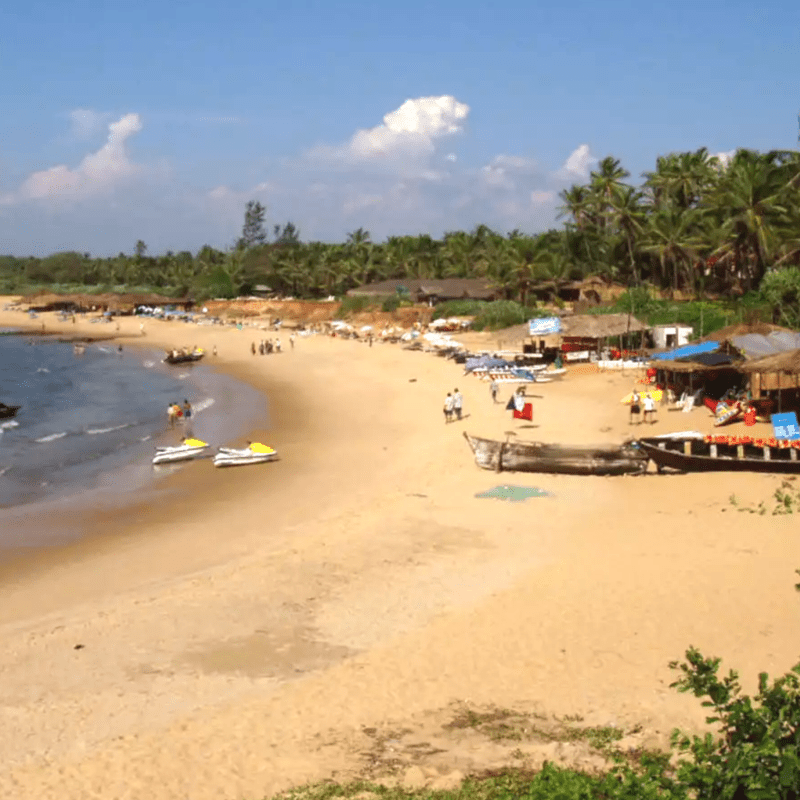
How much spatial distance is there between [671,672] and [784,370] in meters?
16.1

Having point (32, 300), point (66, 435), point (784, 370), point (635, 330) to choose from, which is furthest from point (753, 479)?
point (32, 300)

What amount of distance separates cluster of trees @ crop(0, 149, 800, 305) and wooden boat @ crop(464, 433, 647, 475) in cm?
2276

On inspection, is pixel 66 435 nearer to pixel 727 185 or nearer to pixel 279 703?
pixel 279 703

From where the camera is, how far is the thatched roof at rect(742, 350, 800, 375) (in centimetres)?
2611

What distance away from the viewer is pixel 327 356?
6169 centimetres

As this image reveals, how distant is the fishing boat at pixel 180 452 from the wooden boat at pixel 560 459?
9.85 m

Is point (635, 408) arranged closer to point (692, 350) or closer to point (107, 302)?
point (692, 350)

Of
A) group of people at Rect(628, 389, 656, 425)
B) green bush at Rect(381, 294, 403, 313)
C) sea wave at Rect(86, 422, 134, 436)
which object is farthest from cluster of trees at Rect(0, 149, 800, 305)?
sea wave at Rect(86, 422, 134, 436)

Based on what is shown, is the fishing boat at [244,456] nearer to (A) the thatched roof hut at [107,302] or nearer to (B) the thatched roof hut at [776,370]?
(B) the thatched roof hut at [776,370]

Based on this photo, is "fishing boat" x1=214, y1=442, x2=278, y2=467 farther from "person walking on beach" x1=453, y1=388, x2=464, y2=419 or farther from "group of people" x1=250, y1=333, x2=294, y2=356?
"group of people" x1=250, y1=333, x2=294, y2=356

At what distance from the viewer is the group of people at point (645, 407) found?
3033 cm

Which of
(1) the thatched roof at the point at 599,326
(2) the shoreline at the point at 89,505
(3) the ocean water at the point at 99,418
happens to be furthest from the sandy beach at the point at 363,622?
(1) the thatched roof at the point at 599,326

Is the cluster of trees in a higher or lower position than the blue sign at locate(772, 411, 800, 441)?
higher

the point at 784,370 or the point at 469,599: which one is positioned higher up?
the point at 784,370
